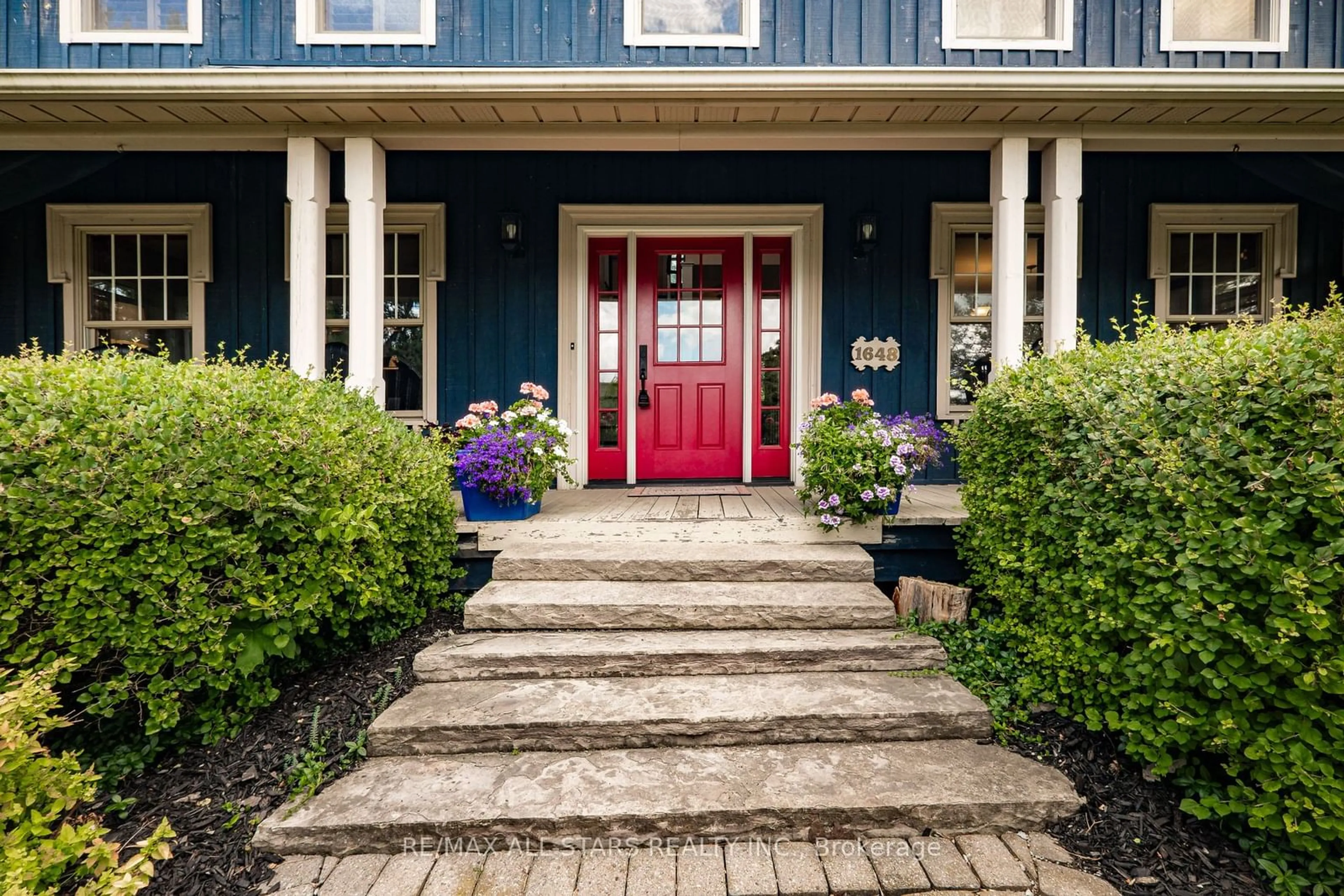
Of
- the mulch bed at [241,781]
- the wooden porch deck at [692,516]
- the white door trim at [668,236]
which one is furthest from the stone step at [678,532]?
the white door trim at [668,236]

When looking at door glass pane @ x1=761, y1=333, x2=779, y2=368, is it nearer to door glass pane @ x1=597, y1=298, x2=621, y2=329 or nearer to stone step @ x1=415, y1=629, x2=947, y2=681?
door glass pane @ x1=597, y1=298, x2=621, y2=329

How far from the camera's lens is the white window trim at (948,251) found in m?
4.65

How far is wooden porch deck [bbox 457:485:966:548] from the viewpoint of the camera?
3084 millimetres

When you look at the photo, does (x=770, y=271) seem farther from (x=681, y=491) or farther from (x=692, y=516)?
(x=692, y=516)

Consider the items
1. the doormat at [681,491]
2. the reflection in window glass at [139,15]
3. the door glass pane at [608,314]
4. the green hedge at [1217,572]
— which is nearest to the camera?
the green hedge at [1217,572]

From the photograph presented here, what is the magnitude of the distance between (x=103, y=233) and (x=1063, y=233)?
6462 millimetres

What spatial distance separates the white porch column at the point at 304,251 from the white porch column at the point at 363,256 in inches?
7.7

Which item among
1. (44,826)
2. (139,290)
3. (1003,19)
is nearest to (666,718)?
(44,826)

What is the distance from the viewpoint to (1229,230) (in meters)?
4.66

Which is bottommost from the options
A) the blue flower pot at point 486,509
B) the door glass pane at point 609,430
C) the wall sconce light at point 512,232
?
the blue flower pot at point 486,509

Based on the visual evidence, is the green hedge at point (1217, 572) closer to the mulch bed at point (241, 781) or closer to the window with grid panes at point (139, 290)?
the mulch bed at point (241, 781)

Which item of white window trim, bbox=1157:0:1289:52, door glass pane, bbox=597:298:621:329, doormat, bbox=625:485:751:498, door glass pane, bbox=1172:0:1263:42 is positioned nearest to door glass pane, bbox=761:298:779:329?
door glass pane, bbox=597:298:621:329

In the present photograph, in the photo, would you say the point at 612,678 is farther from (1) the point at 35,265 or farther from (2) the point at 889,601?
(1) the point at 35,265

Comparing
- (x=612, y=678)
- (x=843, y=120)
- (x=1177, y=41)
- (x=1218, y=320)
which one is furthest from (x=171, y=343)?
(x=1218, y=320)
